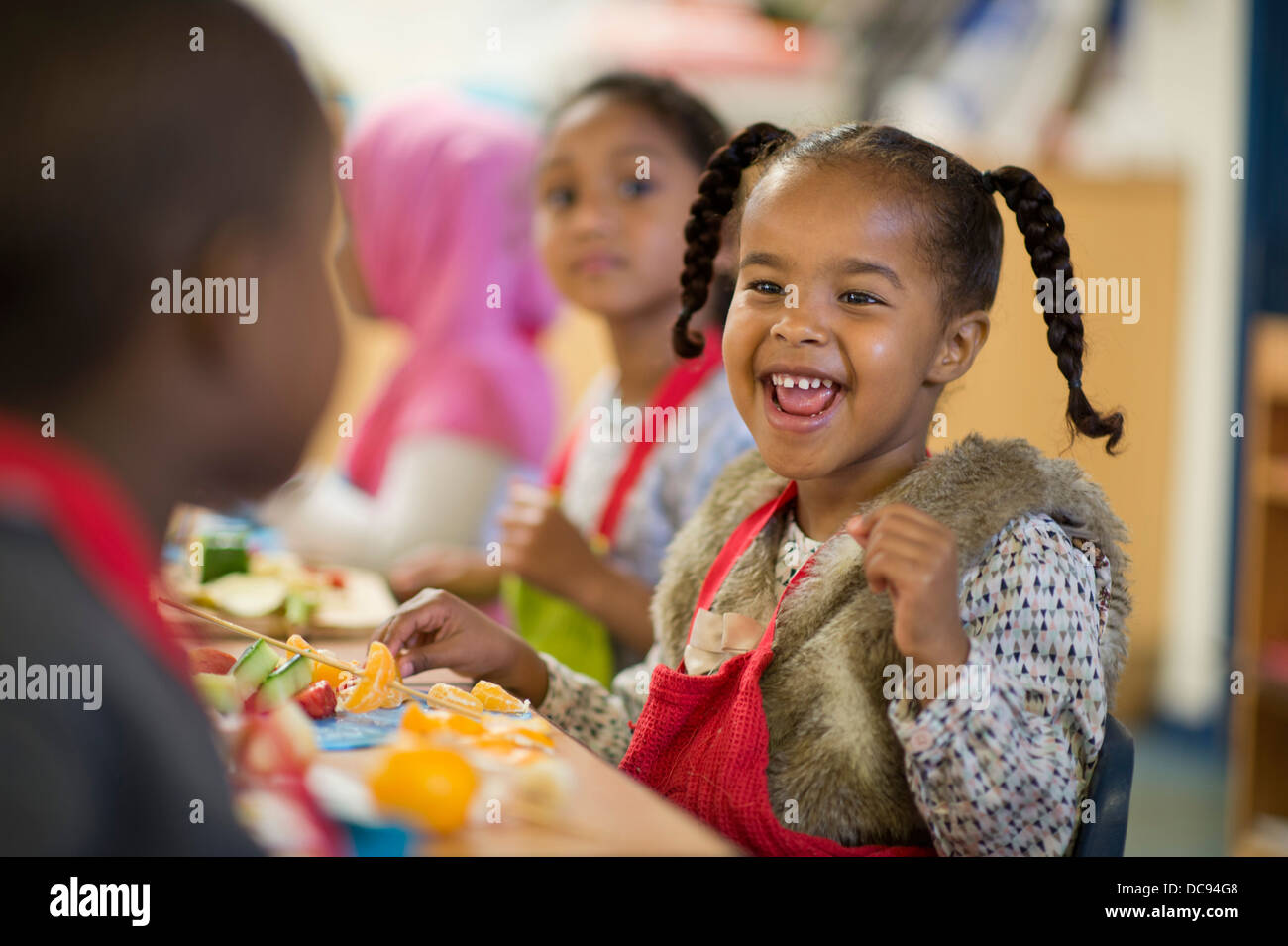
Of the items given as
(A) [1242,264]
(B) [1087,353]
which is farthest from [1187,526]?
(B) [1087,353]

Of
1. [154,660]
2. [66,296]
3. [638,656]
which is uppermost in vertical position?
[66,296]

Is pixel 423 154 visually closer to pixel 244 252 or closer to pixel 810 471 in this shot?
pixel 810 471

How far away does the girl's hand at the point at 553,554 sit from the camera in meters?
1.47

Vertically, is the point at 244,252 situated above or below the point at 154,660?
above

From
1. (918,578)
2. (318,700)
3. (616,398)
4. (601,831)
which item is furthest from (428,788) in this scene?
(616,398)

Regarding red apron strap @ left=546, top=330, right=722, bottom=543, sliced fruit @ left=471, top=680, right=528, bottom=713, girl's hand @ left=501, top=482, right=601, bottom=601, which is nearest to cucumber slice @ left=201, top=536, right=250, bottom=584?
girl's hand @ left=501, top=482, right=601, bottom=601

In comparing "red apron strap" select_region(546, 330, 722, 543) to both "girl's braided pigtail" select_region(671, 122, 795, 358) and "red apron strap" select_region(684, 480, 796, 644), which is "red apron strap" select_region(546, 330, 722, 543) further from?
"red apron strap" select_region(684, 480, 796, 644)

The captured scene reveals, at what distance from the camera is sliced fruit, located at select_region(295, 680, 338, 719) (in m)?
0.86

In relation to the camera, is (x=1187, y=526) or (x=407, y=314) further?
(x=1187, y=526)

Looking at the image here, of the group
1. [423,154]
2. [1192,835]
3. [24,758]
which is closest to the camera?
[24,758]

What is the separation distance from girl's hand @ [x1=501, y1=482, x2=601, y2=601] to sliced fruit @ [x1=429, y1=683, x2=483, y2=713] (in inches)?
21.6

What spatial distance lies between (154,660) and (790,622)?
568 millimetres

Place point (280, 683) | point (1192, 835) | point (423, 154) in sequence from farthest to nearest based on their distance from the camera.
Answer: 1. point (1192, 835)
2. point (423, 154)
3. point (280, 683)

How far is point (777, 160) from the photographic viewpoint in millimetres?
1071
